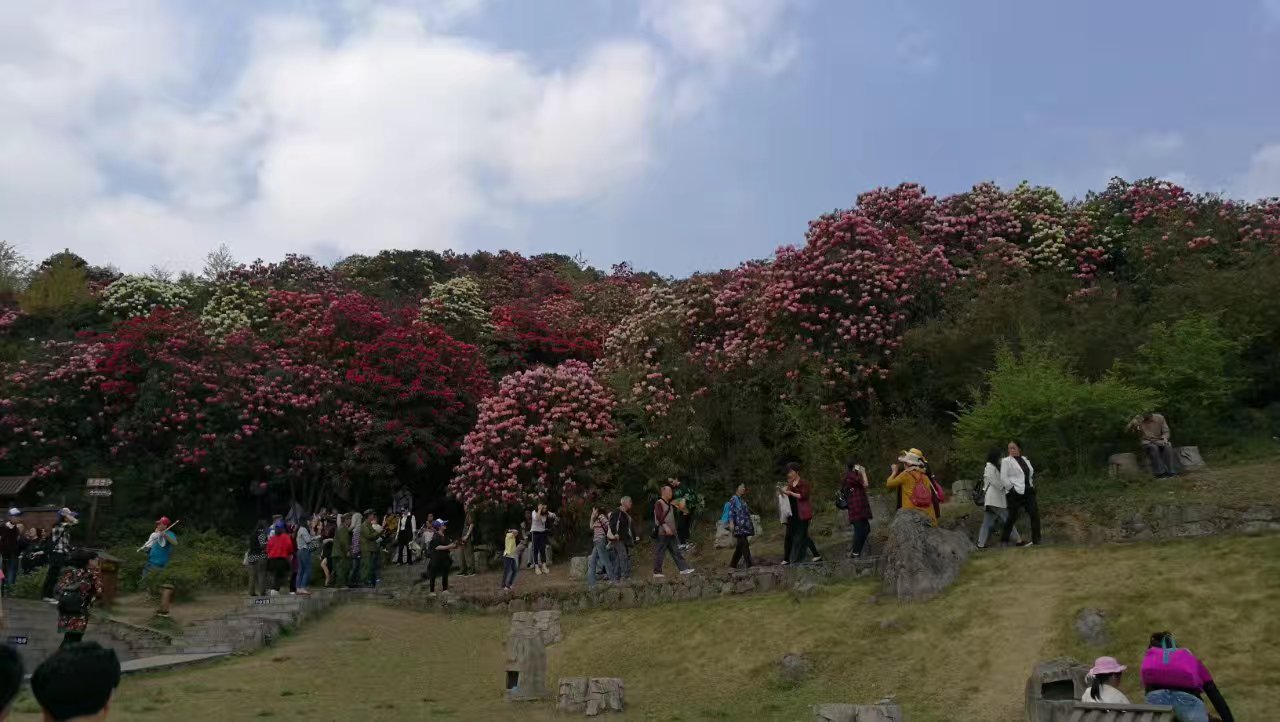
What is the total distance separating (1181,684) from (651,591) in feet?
31.5

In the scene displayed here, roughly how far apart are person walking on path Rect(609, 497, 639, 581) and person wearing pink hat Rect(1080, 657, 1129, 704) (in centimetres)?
1013

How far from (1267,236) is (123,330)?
28.5m

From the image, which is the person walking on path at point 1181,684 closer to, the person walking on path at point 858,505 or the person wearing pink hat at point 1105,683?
the person wearing pink hat at point 1105,683

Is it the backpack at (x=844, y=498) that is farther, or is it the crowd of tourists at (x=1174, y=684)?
the backpack at (x=844, y=498)

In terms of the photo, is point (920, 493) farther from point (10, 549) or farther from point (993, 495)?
point (10, 549)

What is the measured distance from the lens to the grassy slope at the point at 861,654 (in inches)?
408

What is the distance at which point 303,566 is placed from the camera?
1981cm

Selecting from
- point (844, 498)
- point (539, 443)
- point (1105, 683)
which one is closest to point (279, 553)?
point (539, 443)

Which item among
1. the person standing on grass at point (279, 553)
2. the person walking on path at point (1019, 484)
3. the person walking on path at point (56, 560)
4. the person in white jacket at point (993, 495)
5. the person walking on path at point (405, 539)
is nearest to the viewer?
the person walking on path at point (1019, 484)

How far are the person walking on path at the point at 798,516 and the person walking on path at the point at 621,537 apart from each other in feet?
10.1

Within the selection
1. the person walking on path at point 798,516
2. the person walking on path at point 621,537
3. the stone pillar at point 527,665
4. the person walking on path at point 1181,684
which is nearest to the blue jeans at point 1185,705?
the person walking on path at point 1181,684

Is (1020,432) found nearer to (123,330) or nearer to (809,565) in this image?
(809,565)

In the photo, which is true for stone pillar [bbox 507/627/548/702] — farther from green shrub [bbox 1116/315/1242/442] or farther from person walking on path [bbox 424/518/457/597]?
green shrub [bbox 1116/315/1242/442]

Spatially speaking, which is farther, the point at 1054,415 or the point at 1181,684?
the point at 1054,415
